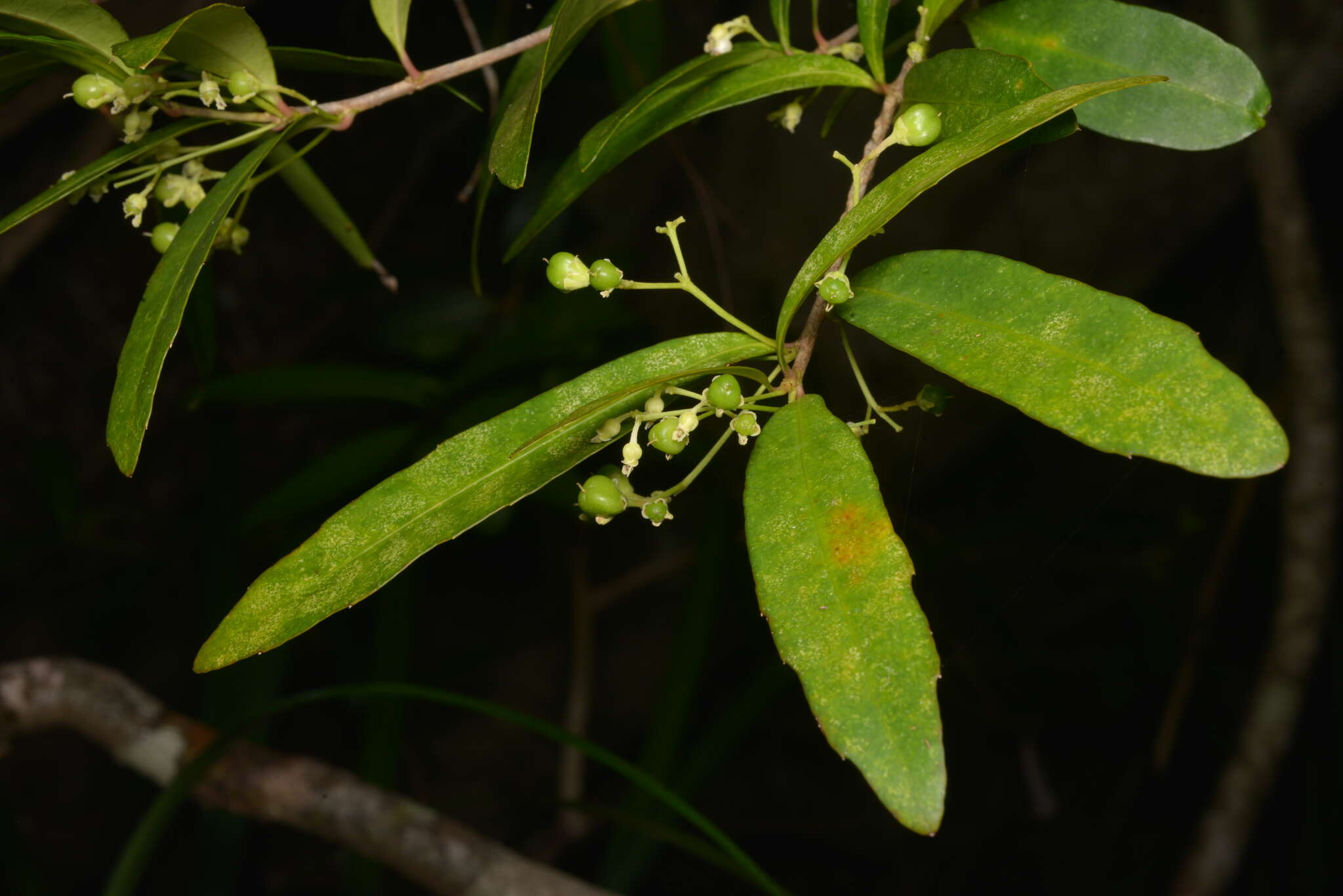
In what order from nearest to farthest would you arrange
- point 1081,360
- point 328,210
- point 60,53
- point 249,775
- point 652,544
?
point 1081,360 < point 60,53 < point 328,210 < point 249,775 < point 652,544

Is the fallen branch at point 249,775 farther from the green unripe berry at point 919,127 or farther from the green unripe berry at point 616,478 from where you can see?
the green unripe berry at point 919,127

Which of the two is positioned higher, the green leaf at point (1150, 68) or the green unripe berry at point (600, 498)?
the green leaf at point (1150, 68)

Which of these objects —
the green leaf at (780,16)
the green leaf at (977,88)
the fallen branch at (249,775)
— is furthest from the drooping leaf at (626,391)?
the fallen branch at (249,775)

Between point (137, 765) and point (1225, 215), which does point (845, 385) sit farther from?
point (137, 765)

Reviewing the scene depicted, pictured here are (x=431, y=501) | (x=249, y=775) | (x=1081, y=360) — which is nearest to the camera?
(x=1081, y=360)

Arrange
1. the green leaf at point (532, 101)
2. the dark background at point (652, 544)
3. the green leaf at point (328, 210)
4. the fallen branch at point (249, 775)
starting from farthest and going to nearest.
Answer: the dark background at point (652, 544), the fallen branch at point (249, 775), the green leaf at point (328, 210), the green leaf at point (532, 101)

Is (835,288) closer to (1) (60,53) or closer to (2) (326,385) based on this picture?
(1) (60,53)

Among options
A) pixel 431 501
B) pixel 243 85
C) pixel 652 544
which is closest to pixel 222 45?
pixel 243 85
